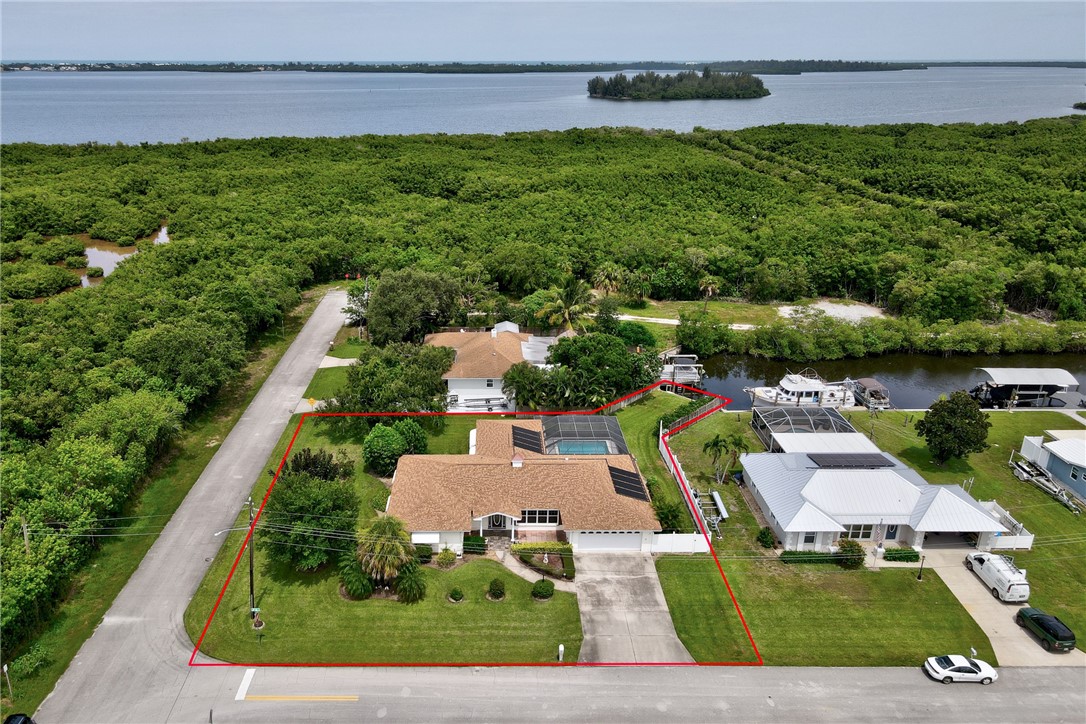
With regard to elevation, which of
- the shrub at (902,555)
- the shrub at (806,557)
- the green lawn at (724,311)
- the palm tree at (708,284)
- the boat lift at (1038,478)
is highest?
the palm tree at (708,284)

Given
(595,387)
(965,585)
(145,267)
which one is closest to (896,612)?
(965,585)

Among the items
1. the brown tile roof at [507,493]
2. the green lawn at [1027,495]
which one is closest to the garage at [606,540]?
the brown tile roof at [507,493]

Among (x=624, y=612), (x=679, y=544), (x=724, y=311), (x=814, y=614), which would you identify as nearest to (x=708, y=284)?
(x=724, y=311)

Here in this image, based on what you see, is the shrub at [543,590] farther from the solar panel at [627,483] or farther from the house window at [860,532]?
the house window at [860,532]

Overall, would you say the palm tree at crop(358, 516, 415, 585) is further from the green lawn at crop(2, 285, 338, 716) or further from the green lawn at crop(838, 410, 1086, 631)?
the green lawn at crop(838, 410, 1086, 631)

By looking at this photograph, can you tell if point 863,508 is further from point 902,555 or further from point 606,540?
point 606,540
